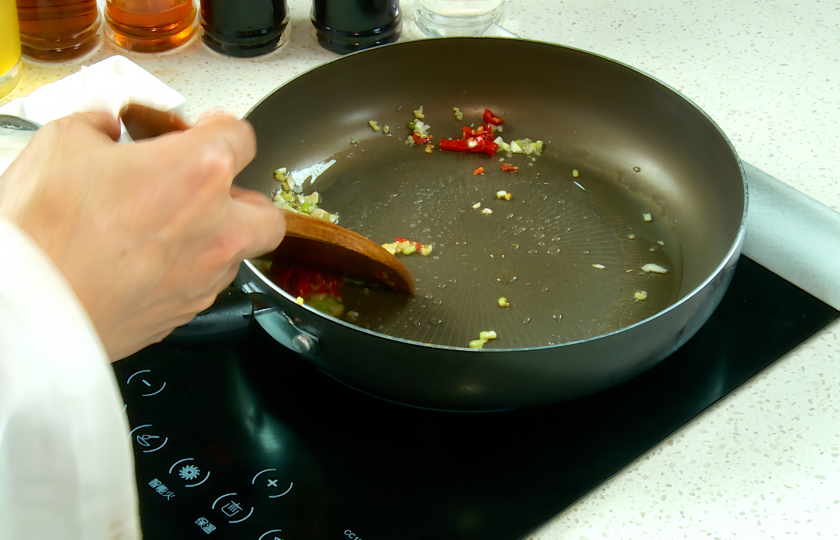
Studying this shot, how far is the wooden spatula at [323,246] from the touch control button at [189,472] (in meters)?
0.20

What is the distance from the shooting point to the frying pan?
0.56 m

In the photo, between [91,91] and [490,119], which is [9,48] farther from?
[490,119]

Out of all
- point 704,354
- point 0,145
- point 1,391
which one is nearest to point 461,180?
point 704,354

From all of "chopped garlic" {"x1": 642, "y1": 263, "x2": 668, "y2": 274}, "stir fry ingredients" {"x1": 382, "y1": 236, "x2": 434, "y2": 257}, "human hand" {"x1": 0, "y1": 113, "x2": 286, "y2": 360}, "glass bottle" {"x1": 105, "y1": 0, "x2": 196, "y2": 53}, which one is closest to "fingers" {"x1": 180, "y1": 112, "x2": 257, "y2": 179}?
"human hand" {"x1": 0, "y1": 113, "x2": 286, "y2": 360}

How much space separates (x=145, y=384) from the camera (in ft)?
2.11

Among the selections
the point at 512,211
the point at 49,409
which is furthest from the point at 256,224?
the point at 512,211

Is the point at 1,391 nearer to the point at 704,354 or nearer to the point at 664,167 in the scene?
the point at 704,354

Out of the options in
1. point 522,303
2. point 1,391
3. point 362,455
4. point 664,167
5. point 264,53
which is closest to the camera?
point 1,391

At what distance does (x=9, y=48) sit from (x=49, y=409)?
2.40ft

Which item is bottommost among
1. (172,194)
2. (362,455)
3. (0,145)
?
(362,455)

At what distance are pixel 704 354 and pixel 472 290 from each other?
0.23 meters

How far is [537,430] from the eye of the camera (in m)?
0.62

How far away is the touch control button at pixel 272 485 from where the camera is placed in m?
0.56

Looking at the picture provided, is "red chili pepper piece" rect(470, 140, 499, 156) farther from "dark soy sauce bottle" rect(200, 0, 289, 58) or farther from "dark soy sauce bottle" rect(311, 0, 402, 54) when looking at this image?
"dark soy sauce bottle" rect(200, 0, 289, 58)
